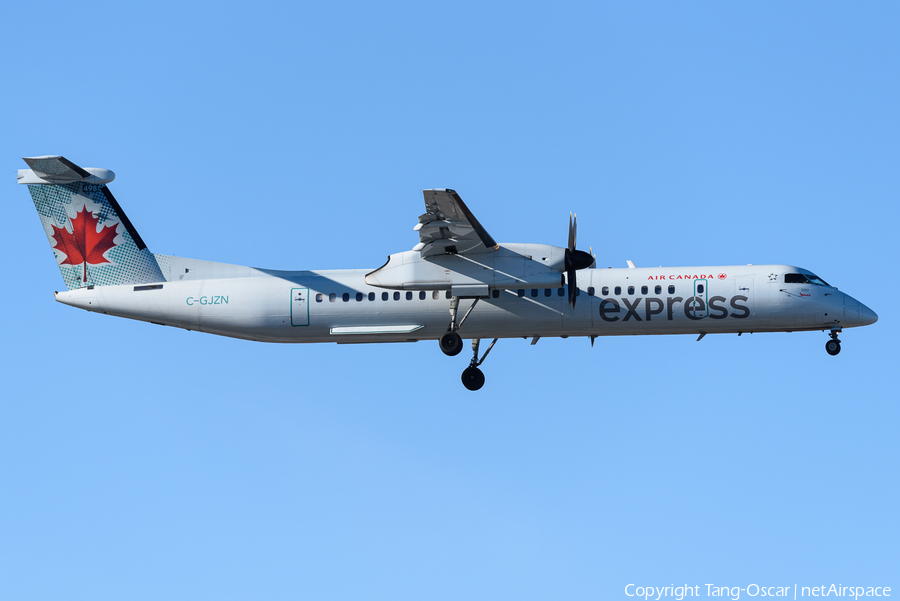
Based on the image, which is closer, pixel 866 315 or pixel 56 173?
pixel 866 315

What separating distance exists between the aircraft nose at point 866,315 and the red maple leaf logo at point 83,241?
747 inches

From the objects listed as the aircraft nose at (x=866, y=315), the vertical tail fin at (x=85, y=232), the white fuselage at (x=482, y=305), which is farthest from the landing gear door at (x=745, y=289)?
the vertical tail fin at (x=85, y=232)

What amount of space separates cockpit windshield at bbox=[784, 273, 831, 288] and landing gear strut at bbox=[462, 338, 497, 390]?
24.2 feet

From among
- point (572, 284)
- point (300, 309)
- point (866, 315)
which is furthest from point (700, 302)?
point (300, 309)

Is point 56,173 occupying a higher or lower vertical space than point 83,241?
higher

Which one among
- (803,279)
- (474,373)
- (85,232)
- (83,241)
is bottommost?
(474,373)

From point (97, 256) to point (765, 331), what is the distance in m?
17.1

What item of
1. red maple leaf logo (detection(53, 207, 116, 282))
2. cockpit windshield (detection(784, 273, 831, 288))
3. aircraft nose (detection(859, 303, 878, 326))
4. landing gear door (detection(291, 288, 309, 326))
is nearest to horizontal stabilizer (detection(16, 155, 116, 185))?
red maple leaf logo (detection(53, 207, 116, 282))

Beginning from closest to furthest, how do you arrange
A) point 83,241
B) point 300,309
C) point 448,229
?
point 448,229 → point 300,309 → point 83,241

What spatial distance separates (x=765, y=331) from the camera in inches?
1000

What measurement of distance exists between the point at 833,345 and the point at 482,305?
339 inches

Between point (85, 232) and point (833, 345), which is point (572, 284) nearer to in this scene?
point (833, 345)

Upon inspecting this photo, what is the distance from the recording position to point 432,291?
1002 inches

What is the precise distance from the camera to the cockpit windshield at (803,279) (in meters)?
25.0
